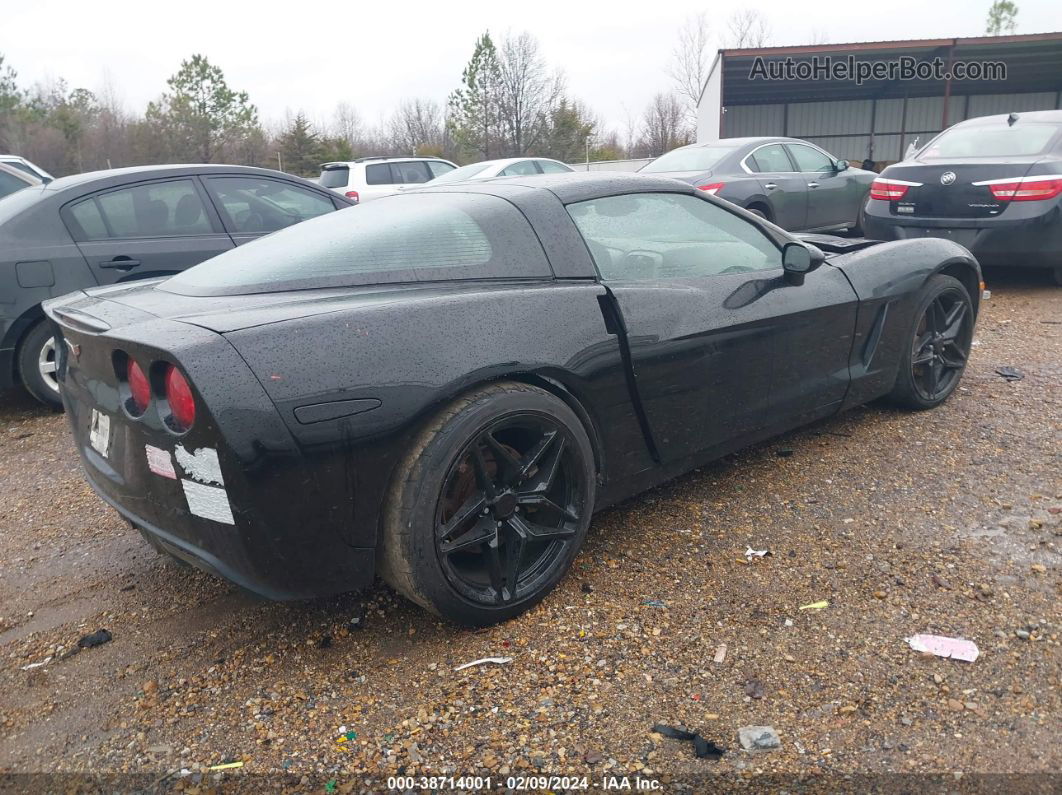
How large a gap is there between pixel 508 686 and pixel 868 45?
23150 mm

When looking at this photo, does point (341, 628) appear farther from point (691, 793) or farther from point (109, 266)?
point (109, 266)

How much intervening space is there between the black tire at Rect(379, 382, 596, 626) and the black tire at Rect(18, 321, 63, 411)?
11.8ft

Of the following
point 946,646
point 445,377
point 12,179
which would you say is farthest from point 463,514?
point 12,179

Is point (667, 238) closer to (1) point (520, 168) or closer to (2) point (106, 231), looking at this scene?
(2) point (106, 231)

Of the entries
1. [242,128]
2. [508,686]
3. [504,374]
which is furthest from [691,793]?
[242,128]

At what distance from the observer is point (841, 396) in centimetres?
390

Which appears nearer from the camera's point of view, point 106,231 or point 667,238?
point 667,238

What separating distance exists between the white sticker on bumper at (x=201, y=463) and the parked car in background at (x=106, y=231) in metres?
3.45

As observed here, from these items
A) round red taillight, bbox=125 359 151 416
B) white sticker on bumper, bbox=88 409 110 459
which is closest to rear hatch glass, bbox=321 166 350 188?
white sticker on bumper, bbox=88 409 110 459

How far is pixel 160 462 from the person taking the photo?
2.35 metres

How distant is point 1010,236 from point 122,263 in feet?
22.6

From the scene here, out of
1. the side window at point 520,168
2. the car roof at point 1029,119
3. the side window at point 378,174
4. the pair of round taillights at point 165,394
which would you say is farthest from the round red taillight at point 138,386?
the side window at point 378,174

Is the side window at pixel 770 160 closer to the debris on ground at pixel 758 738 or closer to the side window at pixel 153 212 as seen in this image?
the side window at pixel 153 212

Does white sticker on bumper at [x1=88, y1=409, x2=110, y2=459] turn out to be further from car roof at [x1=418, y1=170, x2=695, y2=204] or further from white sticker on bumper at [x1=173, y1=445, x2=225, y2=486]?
car roof at [x1=418, y1=170, x2=695, y2=204]
